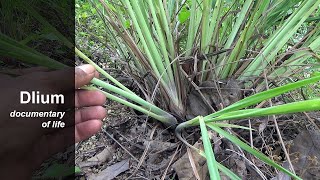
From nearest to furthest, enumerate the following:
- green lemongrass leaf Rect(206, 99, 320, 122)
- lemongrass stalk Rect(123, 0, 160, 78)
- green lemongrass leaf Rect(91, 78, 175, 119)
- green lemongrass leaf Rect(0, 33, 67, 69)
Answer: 1. green lemongrass leaf Rect(206, 99, 320, 122)
2. green lemongrass leaf Rect(0, 33, 67, 69)
3. green lemongrass leaf Rect(91, 78, 175, 119)
4. lemongrass stalk Rect(123, 0, 160, 78)

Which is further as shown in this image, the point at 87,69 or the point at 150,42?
the point at 150,42

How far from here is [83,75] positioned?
689 millimetres

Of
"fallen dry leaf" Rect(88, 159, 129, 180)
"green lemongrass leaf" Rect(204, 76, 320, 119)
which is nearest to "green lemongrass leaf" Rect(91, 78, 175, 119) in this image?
"fallen dry leaf" Rect(88, 159, 129, 180)

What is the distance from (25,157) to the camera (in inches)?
27.4

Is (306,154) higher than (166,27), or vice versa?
(166,27)

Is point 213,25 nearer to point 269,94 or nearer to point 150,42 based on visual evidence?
point 150,42

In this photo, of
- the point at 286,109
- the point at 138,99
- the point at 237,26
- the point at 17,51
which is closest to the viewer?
the point at 286,109

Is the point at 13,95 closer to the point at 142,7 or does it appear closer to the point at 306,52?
the point at 142,7

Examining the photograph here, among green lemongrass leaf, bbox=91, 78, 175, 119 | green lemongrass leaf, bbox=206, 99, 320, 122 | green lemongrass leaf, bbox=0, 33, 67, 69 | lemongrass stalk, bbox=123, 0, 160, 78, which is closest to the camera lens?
green lemongrass leaf, bbox=206, 99, 320, 122

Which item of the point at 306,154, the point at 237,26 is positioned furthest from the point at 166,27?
the point at 306,154

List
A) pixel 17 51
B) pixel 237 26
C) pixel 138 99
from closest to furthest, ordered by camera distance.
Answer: pixel 17 51
pixel 138 99
pixel 237 26

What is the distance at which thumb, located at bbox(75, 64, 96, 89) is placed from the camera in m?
0.69

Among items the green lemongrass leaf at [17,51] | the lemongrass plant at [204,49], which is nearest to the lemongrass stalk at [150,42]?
the lemongrass plant at [204,49]

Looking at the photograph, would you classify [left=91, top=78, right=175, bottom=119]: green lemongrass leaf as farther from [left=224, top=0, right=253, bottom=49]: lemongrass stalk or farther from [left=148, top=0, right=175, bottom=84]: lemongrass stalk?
[left=224, top=0, right=253, bottom=49]: lemongrass stalk
